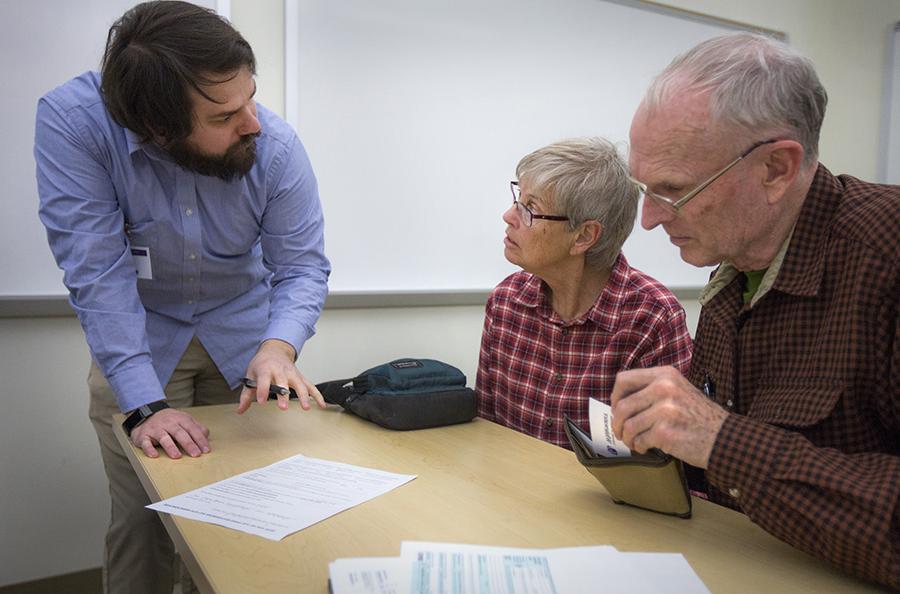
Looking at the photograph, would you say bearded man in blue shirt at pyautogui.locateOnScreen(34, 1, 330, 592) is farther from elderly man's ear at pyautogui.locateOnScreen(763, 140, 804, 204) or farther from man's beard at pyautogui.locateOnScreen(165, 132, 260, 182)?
elderly man's ear at pyautogui.locateOnScreen(763, 140, 804, 204)

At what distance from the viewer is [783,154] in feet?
3.54

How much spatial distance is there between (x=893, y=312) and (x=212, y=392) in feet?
5.23

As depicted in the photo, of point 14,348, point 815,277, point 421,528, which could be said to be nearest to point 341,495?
point 421,528

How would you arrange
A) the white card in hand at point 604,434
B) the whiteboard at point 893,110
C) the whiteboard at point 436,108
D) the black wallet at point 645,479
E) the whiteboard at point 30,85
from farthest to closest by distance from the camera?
the whiteboard at point 893,110, the whiteboard at point 436,108, the whiteboard at point 30,85, the white card in hand at point 604,434, the black wallet at point 645,479

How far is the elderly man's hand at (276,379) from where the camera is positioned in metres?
1.47

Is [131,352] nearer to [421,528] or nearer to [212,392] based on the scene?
[212,392]

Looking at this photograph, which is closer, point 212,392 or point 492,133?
point 212,392

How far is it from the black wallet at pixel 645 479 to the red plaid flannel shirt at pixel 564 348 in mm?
581

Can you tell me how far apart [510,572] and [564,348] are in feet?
3.21

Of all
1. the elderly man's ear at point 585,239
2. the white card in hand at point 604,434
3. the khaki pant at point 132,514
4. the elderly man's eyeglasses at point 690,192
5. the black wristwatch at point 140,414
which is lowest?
the khaki pant at point 132,514

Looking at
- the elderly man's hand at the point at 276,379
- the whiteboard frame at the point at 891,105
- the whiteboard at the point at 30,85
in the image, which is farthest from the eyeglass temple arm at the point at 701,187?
the whiteboard frame at the point at 891,105

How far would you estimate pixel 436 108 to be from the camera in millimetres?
2938

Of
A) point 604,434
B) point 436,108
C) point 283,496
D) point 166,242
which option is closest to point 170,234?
point 166,242

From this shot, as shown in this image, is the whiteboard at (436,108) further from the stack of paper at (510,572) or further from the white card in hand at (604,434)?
the stack of paper at (510,572)
